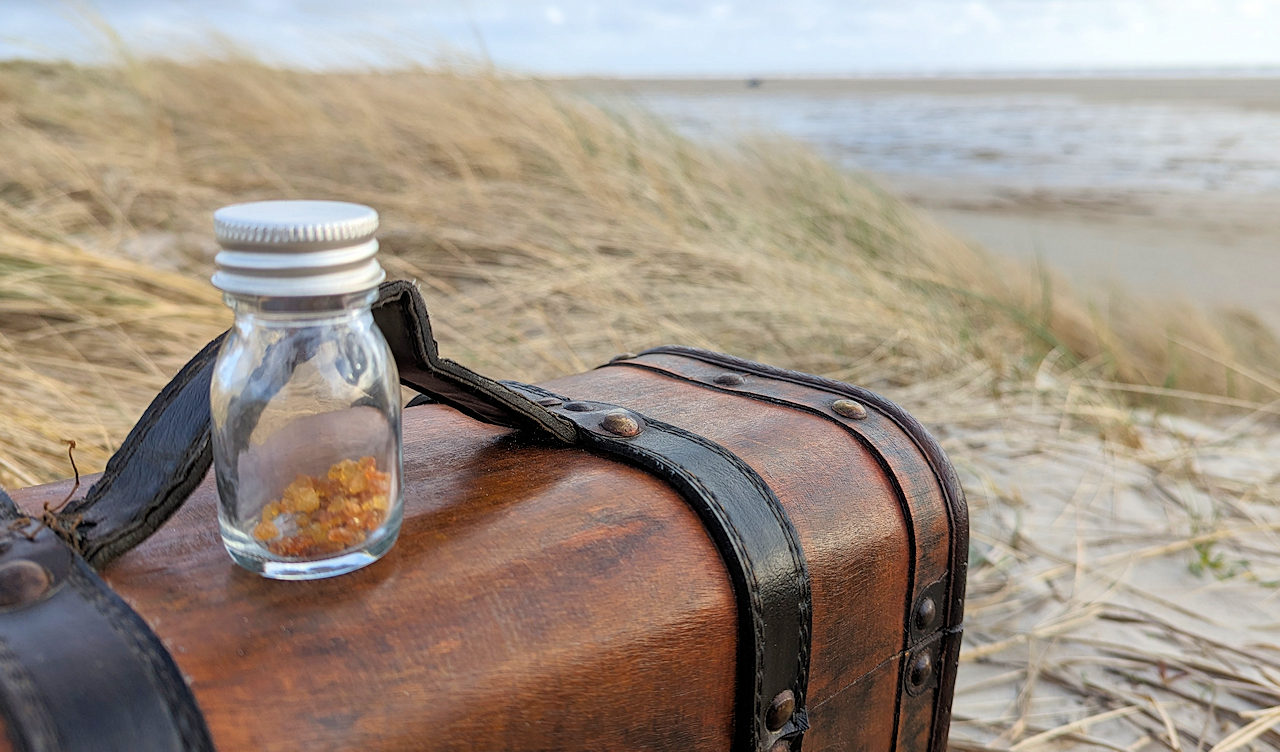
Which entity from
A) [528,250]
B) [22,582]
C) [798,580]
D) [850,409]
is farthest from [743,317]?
[22,582]

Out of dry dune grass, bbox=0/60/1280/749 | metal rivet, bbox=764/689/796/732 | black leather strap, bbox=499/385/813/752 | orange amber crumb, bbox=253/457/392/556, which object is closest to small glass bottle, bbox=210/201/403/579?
orange amber crumb, bbox=253/457/392/556

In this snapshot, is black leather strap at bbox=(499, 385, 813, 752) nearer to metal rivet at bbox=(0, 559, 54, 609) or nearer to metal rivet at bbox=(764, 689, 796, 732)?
metal rivet at bbox=(764, 689, 796, 732)

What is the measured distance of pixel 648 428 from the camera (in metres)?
1.16

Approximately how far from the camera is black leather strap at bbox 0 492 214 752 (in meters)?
0.61

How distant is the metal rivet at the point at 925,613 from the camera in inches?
47.1

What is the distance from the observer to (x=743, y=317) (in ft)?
10.3

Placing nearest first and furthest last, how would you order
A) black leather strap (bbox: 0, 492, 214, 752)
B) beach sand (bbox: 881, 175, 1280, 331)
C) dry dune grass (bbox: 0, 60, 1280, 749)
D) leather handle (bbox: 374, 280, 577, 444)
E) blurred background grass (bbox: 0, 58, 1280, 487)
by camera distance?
black leather strap (bbox: 0, 492, 214, 752)
leather handle (bbox: 374, 280, 577, 444)
dry dune grass (bbox: 0, 60, 1280, 749)
blurred background grass (bbox: 0, 58, 1280, 487)
beach sand (bbox: 881, 175, 1280, 331)

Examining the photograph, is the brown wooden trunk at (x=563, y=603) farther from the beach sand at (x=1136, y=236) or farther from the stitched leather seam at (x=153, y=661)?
the beach sand at (x=1136, y=236)

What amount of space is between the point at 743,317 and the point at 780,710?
7.30ft

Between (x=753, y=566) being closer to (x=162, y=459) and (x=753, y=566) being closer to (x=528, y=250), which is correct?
(x=162, y=459)

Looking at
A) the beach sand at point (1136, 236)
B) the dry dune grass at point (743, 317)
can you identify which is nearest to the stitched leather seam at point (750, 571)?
the dry dune grass at point (743, 317)

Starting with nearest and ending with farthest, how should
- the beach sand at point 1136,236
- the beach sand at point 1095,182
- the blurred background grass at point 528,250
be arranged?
the blurred background grass at point 528,250 < the beach sand at point 1095,182 < the beach sand at point 1136,236

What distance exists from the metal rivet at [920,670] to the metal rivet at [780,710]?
10.6 inches

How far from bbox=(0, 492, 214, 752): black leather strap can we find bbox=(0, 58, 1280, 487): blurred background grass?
129 centimetres
